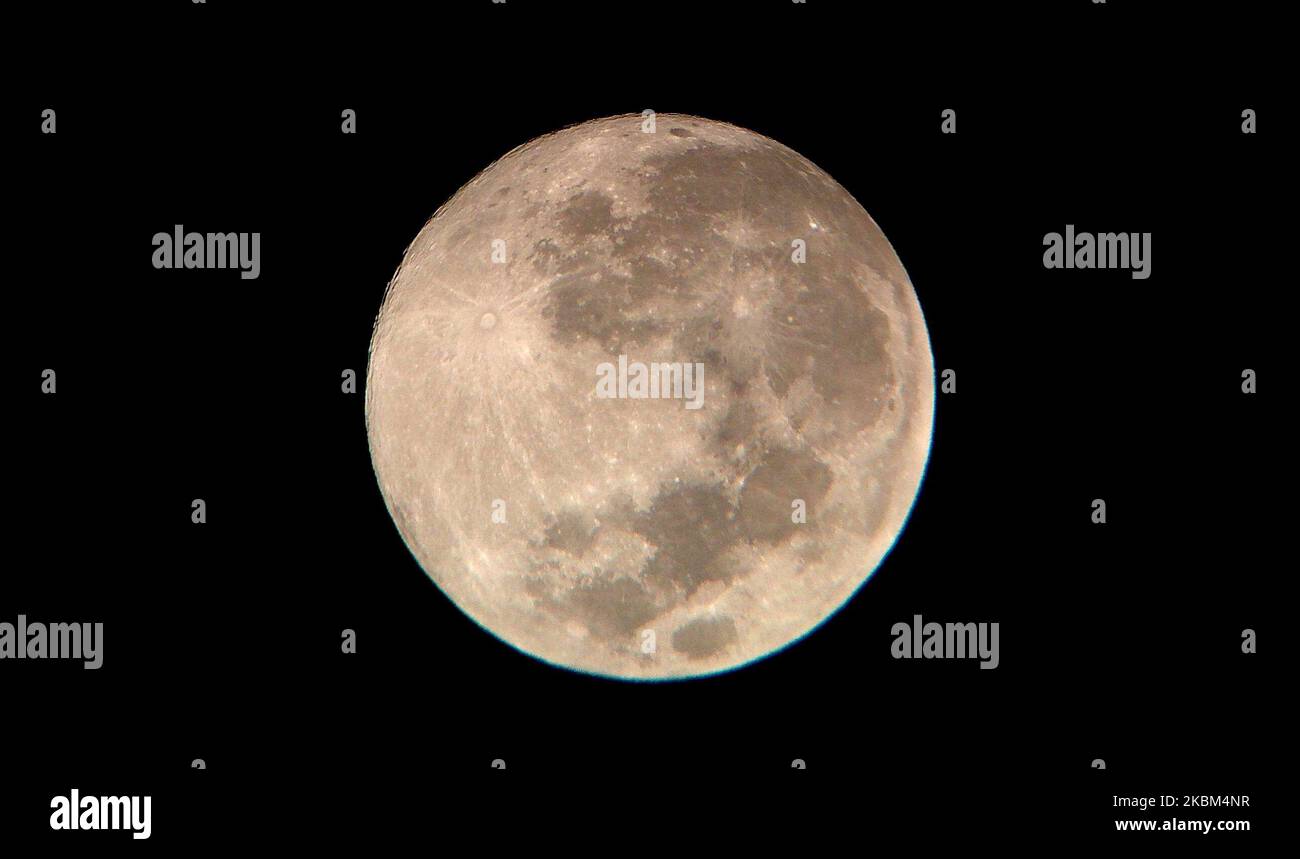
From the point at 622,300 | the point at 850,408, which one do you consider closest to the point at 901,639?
the point at 850,408

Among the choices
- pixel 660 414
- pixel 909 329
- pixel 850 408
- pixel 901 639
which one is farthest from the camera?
pixel 901 639

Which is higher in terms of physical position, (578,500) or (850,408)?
(850,408)

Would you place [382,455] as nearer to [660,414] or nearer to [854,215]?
[660,414]

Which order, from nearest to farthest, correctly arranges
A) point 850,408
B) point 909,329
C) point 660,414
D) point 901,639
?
point 660,414
point 850,408
point 909,329
point 901,639

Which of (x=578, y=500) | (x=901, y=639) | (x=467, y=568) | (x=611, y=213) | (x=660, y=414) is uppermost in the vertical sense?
(x=611, y=213)

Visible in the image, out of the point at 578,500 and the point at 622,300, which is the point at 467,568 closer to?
the point at 578,500

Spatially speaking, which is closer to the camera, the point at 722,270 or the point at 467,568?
the point at 722,270
